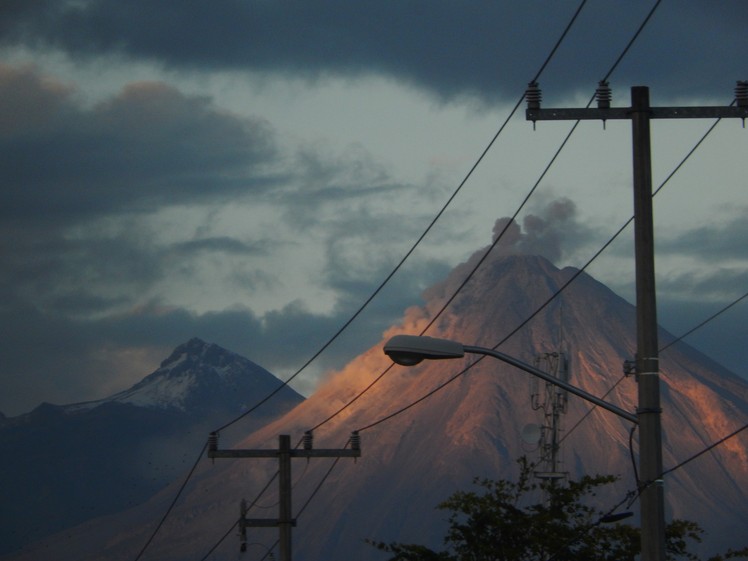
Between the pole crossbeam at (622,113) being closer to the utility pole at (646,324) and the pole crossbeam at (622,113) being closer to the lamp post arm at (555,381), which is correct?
the utility pole at (646,324)

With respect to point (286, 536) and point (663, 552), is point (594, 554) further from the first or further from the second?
point (663, 552)

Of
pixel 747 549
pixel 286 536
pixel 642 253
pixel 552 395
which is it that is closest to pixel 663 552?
pixel 642 253

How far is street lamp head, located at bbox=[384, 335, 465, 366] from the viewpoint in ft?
66.5

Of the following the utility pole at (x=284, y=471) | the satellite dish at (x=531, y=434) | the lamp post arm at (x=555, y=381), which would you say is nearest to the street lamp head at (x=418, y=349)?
the lamp post arm at (x=555, y=381)

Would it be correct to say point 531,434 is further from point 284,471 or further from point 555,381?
point 555,381

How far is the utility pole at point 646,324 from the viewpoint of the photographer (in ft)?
62.2

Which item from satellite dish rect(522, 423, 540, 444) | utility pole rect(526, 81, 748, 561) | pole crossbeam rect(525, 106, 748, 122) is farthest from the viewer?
satellite dish rect(522, 423, 540, 444)

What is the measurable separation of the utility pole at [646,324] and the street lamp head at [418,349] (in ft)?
7.76

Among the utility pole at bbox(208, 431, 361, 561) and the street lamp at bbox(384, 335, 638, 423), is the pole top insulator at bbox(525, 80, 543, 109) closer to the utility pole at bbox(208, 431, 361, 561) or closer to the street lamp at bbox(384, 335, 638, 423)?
the street lamp at bbox(384, 335, 638, 423)

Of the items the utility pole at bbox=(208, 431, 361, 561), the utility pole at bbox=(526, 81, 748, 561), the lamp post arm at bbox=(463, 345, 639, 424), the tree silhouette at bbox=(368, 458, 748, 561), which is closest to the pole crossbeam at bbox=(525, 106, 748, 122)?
the utility pole at bbox=(526, 81, 748, 561)

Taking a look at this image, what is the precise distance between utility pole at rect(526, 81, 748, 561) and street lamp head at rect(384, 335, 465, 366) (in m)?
2.37

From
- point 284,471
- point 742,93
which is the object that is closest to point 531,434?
point 284,471

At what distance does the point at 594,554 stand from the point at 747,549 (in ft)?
11.6

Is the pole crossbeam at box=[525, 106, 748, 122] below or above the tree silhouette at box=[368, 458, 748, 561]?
above
